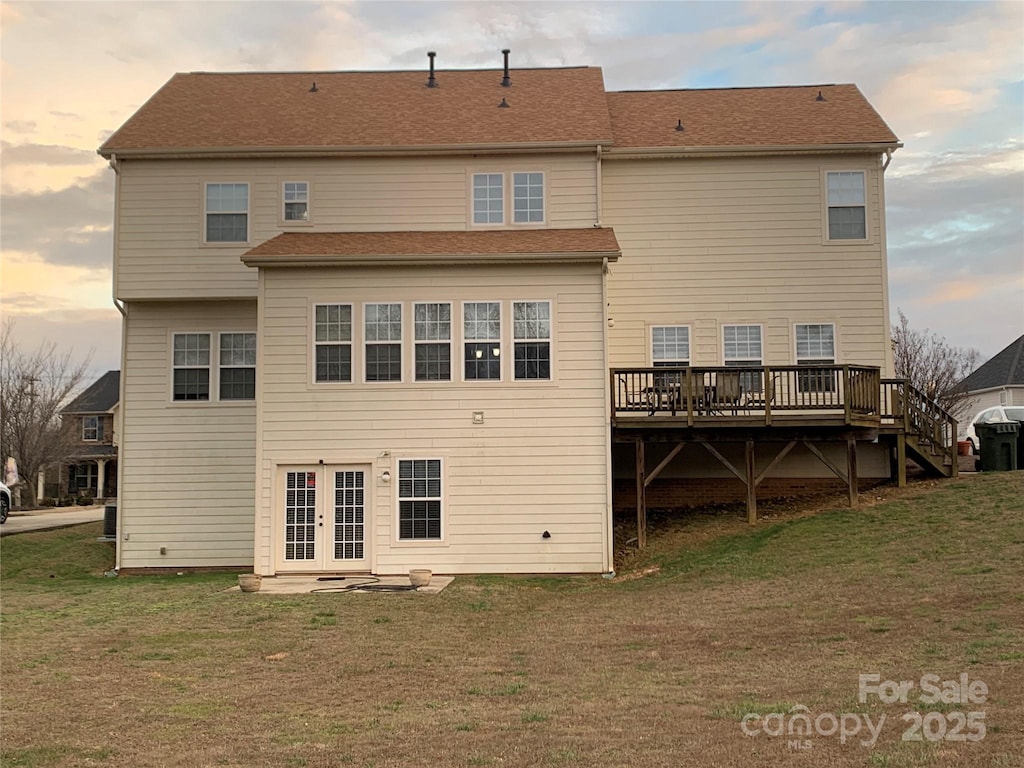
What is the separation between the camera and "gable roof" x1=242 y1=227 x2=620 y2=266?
1759 centimetres

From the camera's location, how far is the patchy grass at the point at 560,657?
716 centimetres

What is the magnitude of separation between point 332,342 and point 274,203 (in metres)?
3.75

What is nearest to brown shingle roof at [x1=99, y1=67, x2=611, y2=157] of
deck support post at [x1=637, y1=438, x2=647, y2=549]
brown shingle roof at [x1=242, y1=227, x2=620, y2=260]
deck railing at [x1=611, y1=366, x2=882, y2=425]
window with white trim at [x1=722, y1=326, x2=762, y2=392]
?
brown shingle roof at [x1=242, y1=227, x2=620, y2=260]

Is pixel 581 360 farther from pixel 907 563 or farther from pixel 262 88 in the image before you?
pixel 262 88

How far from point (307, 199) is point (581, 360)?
662 cm

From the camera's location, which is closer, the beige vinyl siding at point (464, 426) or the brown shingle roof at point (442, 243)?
the beige vinyl siding at point (464, 426)

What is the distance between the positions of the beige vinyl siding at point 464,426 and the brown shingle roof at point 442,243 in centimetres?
37

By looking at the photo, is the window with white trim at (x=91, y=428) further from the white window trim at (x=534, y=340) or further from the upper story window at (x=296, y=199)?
the white window trim at (x=534, y=340)

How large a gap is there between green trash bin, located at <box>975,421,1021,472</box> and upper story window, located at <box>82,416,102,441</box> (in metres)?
46.0

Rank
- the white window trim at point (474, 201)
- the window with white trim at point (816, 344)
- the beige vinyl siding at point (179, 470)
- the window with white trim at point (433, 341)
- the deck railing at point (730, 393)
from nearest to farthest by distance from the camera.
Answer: the window with white trim at point (433, 341)
the deck railing at point (730, 393)
the beige vinyl siding at point (179, 470)
the white window trim at point (474, 201)
the window with white trim at point (816, 344)

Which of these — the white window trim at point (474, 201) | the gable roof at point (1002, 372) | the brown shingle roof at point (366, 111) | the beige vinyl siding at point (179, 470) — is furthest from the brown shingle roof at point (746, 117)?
the gable roof at point (1002, 372)

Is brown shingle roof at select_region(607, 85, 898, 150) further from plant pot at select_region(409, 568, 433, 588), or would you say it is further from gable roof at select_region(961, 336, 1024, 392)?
gable roof at select_region(961, 336, 1024, 392)

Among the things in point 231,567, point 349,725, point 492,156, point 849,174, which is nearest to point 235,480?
point 231,567

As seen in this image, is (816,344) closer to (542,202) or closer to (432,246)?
(542,202)
